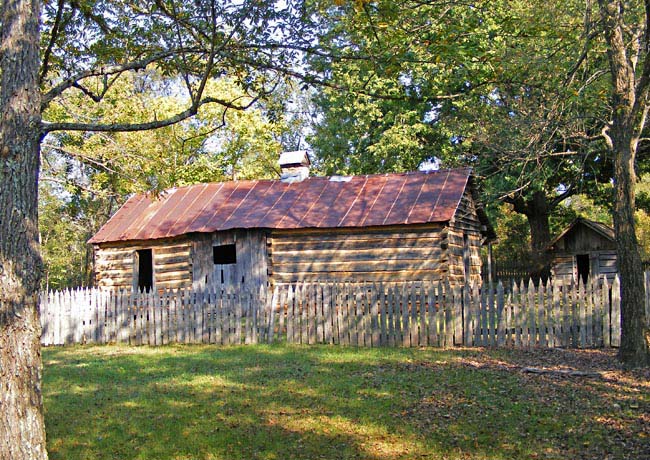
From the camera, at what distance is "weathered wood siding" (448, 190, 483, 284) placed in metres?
21.1

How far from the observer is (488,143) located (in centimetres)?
1494

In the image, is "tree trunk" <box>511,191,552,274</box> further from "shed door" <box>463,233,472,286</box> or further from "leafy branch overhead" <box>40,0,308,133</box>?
"leafy branch overhead" <box>40,0,308,133</box>

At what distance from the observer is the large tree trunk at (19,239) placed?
5660mm

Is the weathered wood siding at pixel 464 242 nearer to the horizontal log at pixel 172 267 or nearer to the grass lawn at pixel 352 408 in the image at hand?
the grass lawn at pixel 352 408

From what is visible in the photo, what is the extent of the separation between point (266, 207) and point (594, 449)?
53.7ft

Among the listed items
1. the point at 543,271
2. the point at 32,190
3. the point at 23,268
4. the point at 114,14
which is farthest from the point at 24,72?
the point at 543,271

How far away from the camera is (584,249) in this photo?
1217 inches

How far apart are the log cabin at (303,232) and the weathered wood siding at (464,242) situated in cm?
4

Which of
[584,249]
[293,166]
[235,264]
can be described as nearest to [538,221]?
[584,249]

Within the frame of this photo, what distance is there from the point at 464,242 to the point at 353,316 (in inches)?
365

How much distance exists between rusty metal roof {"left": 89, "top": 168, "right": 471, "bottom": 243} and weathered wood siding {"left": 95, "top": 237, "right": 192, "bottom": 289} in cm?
59

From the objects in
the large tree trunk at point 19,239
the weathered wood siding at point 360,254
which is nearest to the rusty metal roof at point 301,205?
the weathered wood siding at point 360,254

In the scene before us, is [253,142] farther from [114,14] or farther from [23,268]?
[23,268]

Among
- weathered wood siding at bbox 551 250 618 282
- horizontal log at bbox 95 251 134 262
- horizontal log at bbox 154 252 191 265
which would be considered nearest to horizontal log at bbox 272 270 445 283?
horizontal log at bbox 154 252 191 265
